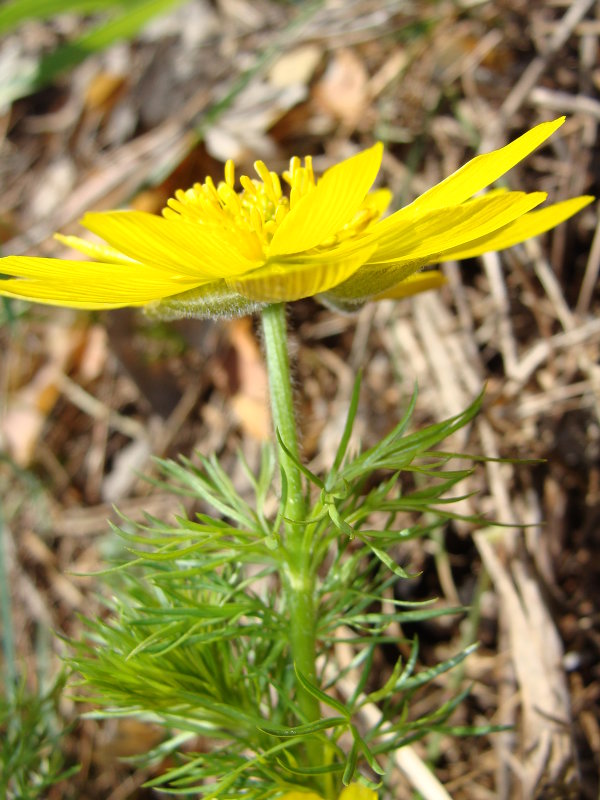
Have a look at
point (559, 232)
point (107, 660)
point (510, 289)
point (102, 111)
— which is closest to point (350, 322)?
point (510, 289)

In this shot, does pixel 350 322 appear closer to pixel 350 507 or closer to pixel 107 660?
pixel 350 507

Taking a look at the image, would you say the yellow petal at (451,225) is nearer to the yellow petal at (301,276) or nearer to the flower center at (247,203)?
the yellow petal at (301,276)

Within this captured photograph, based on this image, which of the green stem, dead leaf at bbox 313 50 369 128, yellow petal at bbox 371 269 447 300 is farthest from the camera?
dead leaf at bbox 313 50 369 128

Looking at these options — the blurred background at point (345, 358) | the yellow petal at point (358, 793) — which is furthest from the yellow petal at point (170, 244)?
the yellow petal at point (358, 793)

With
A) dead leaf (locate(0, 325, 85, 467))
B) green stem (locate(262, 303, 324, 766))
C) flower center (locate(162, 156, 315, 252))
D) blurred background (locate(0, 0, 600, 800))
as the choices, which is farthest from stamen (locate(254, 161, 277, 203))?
dead leaf (locate(0, 325, 85, 467))

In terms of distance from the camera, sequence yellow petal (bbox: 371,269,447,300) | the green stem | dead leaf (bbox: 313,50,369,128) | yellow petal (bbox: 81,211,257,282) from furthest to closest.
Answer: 1. dead leaf (bbox: 313,50,369,128)
2. yellow petal (bbox: 371,269,447,300)
3. the green stem
4. yellow petal (bbox: 81,211,257,282)

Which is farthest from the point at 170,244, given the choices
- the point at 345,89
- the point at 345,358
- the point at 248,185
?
the point at 345,89

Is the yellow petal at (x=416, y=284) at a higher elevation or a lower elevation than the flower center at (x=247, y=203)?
lower

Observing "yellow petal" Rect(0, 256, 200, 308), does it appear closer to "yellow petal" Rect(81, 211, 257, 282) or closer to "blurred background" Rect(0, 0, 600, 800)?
"yellow petal" Rect(81, 211, 257, 282)
